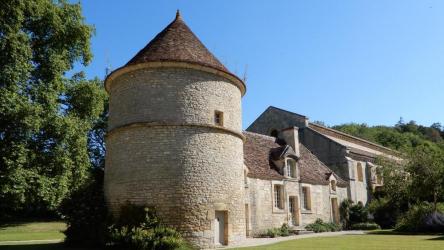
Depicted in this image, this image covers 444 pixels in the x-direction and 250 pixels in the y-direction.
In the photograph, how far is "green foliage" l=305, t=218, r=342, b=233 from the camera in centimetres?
2402

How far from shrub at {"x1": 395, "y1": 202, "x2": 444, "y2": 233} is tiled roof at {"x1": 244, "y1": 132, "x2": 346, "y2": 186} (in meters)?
5.37

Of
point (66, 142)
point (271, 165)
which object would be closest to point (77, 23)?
point (66, 142)

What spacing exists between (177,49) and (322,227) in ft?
48.9

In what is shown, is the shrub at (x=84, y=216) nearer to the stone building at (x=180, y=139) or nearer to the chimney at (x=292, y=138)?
the stone building at (x=180, y=139)

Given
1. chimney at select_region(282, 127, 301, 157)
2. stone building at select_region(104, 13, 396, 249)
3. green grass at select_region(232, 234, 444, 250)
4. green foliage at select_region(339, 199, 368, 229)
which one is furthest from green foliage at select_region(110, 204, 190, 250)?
green foliage at select_region(339, 199, 368, 229)

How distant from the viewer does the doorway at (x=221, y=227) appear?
14727mm

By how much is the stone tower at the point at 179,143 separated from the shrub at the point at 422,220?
1138 centimetres

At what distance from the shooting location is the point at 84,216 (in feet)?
49.5

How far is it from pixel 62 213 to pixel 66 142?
3.60m

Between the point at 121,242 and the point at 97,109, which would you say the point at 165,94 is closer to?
the point at 121,242

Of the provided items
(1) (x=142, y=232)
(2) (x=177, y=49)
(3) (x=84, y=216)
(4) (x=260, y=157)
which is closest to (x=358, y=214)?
(4) (x=260, y=157)

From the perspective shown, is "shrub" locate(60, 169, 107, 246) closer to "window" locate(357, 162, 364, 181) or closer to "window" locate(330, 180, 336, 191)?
"window" locate(330, 180, 336, 191)

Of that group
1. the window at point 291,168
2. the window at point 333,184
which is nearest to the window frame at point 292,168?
the window at point 291,168

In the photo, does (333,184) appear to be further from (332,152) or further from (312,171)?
(332,152)
